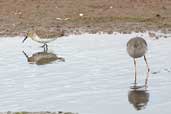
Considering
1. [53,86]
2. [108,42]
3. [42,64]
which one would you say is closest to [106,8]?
Result: [108,42]

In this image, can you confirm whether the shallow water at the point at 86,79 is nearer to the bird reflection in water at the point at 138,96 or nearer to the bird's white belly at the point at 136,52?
the bird reflection in water at the point at 138,96

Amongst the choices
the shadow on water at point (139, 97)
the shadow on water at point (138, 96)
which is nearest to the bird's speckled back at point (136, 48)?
the shadow on water at point (138, 96)

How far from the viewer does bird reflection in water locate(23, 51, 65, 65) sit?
47.5 feet

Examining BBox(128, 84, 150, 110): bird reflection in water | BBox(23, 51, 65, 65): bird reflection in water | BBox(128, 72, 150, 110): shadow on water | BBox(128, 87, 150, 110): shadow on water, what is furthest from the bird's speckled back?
BBox(23, 51, 65, 65): bird reflection in water

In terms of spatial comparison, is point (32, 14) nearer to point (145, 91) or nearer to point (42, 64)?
point (42, 64)

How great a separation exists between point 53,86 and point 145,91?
1.69 metres

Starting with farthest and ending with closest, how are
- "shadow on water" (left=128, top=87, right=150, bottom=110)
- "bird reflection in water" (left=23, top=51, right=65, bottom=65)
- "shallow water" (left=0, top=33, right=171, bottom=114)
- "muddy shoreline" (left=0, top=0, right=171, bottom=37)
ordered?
"muddy shoreline" (left=0, top=0, right=171, bottom=37) → "bird reflection in water" (left=23, top=51, right=65, bottom=65) → "shadow on water" (left=128, top=87, right=150, bottom=110) → "shallow water" (left=0, top=33, right=171, bottom=114)

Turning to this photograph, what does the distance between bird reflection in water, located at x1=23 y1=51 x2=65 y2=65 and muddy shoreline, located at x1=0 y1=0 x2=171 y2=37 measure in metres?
2.58

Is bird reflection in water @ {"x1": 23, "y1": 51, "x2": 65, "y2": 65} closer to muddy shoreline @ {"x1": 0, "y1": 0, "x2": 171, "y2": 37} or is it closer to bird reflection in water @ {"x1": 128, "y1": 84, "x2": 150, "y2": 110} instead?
muddy shoreline @ {"x1": 0, "y1": 0, "x2": 171, "y2": 37}

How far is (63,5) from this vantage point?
21.8m

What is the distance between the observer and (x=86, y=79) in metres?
12.3

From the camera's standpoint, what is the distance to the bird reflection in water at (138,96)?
1066 cm

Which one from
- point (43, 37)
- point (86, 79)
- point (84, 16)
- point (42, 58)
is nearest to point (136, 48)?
point (86, 79)

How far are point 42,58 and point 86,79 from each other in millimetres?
2944
